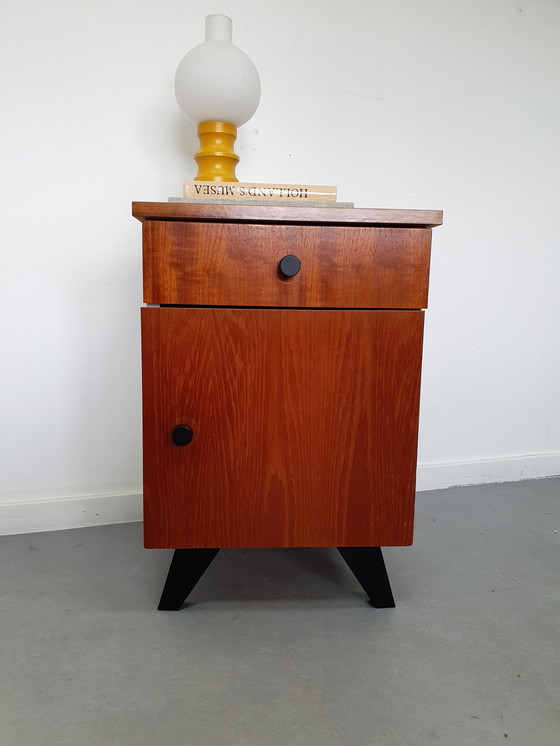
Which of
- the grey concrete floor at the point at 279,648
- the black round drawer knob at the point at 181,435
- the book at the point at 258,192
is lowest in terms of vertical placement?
the grey concrete floor at the point at 279,648

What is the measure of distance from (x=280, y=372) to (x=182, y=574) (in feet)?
1.27

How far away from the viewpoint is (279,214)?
30.0 inches

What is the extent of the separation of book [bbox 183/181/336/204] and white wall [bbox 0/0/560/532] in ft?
1.31

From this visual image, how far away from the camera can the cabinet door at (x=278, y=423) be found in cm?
79

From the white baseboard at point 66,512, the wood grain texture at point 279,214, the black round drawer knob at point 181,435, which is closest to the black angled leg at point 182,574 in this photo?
the black round drawer knob at point 181,435

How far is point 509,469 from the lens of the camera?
157 cm

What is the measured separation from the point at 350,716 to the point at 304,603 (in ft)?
0.85

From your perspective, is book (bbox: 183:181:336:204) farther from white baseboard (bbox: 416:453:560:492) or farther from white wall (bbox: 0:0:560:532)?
white baseboard (bbox: 416:453:560:492)

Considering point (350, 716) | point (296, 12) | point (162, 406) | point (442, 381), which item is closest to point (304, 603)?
point (350, 716)

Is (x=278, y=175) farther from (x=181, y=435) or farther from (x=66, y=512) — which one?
(x=66, y=512)

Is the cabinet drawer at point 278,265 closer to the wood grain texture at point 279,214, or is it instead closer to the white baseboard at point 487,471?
the wood grain texture at point 279,214

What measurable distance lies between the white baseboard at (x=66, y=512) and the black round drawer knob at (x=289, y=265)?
29.5 inches

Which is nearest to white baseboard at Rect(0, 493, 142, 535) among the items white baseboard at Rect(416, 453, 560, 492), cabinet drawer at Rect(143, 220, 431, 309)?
cabinet drawer at Rect(143, 220, 431, 309)

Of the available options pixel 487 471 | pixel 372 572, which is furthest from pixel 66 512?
pixel 487 471
